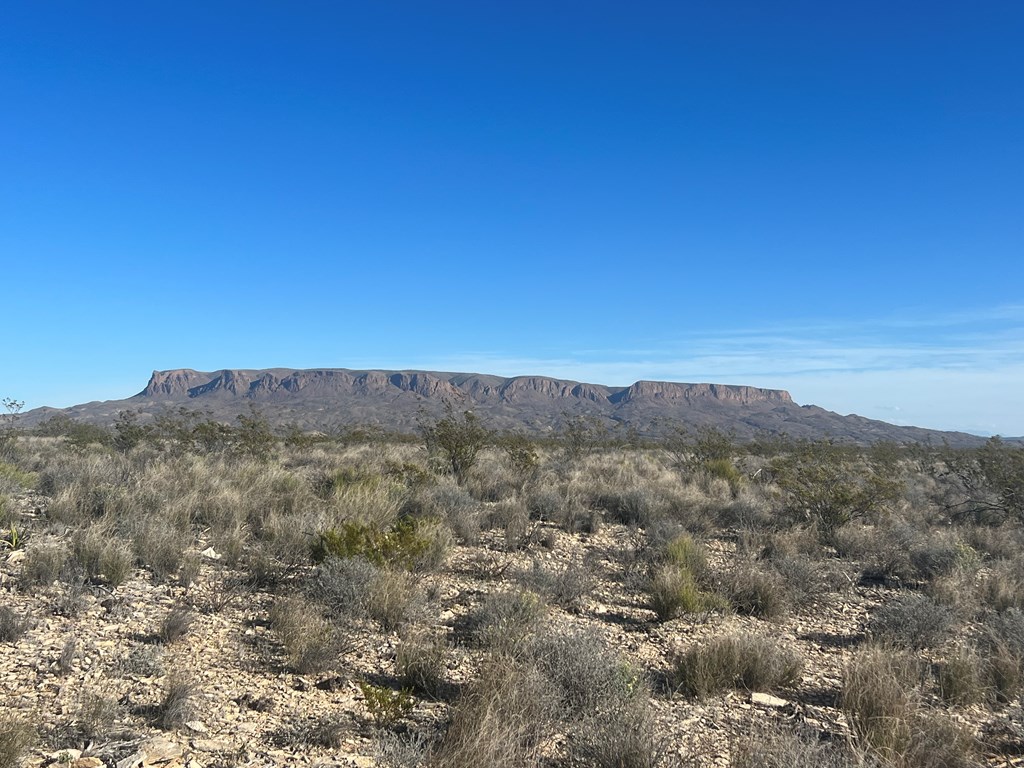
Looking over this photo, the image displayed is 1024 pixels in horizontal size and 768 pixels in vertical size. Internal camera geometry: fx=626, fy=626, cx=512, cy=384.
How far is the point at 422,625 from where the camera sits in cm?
615

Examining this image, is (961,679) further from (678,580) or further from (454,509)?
(454,509)

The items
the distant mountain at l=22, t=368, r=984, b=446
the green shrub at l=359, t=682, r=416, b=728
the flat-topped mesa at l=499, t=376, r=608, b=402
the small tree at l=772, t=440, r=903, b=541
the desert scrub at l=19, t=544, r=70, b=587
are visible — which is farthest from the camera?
the flat-topped mesa at l=499, t=376, r=608, b=402

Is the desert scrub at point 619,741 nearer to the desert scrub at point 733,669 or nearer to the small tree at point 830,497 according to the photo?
the desert scrub at point 733,669

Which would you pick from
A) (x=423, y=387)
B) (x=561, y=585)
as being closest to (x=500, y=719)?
(x=561, y=585)

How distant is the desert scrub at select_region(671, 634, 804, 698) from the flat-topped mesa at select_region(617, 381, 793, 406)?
503 feet

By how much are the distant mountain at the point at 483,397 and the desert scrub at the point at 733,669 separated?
110902mm

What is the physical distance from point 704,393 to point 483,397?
59874mm

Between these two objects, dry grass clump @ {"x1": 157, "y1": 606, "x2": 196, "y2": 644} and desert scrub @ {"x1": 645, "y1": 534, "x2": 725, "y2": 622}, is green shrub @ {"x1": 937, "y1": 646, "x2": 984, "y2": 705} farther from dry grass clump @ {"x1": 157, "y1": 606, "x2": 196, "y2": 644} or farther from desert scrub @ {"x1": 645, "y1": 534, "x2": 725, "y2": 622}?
dry grass clump @ {"x1": 157, "y1": 606, "x2": 196, "y2": 644}

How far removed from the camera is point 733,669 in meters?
5.17

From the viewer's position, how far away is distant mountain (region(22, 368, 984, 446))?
124 metres

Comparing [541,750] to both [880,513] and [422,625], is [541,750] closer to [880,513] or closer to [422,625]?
[422,625]

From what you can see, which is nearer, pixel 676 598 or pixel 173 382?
pixel 676 598

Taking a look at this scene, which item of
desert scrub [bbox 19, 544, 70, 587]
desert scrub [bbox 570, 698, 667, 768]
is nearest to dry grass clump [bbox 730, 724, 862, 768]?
desert scrub [bbox 570, 698, 667, 768]

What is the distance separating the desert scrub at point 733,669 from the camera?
5059 mm
